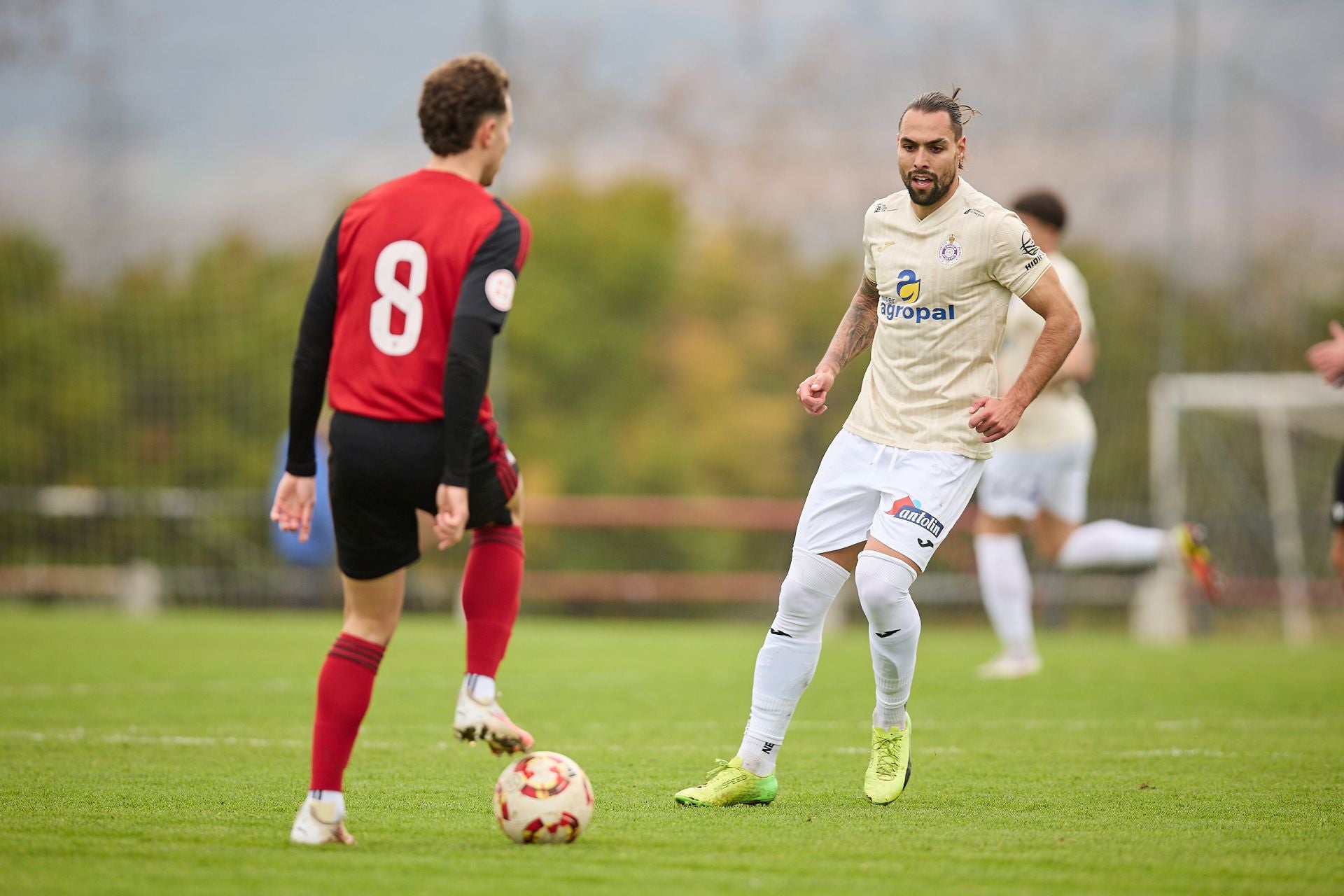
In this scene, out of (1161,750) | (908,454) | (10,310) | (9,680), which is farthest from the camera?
(10,310)

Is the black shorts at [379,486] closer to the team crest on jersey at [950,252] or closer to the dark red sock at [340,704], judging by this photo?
the dark red sock at [340,704]

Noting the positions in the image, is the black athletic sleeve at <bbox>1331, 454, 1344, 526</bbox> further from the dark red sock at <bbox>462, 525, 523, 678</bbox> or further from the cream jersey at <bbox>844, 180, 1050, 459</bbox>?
the dark red sock at <bbox>462, 525, 523, 678</bbox>

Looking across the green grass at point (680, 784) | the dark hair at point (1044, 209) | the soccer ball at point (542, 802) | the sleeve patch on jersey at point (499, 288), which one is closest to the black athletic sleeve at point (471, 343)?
the sleeve patch on jersey at point (499, 288)

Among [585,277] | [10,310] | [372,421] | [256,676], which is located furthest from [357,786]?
[585,277]

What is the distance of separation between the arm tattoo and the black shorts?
74.9 inches

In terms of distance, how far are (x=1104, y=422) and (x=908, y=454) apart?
18.5 meters

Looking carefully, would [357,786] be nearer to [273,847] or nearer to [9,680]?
[273,847]

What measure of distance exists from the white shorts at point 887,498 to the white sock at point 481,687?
4.18 feet

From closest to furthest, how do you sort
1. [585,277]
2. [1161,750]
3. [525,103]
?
[1161,750] → [525,103] → [585,277]

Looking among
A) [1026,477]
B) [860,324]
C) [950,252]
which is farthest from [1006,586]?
[950,252]

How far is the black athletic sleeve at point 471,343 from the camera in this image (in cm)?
403

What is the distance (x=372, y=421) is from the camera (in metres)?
4.14

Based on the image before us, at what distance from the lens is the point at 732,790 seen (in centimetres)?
510

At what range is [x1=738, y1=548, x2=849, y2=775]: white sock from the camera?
207 inches
